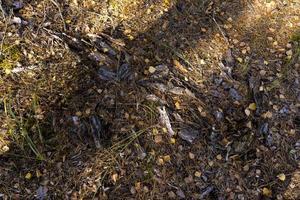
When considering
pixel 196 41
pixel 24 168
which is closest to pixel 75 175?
pixel 24 168

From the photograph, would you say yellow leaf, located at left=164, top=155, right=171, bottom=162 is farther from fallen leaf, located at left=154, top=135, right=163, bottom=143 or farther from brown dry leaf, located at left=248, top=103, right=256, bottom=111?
brown dry leaf, located at left=248, top=103, right=256, bottom=111

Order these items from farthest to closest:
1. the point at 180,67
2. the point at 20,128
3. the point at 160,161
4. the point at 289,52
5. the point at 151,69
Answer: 1. the point at 289,52
2. the point at 180,67
3. the point at 151,69
4. the point at 160,161
5. the point at 20,128

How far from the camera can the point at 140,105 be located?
12.6 ft

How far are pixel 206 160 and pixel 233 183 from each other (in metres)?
0.36

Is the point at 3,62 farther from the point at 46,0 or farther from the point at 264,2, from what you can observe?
the point at 264,2

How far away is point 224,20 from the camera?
4863 mm

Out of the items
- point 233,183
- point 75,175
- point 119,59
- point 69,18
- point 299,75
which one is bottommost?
point 233,183

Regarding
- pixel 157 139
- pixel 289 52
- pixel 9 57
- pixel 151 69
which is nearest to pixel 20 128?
pixel 9 57

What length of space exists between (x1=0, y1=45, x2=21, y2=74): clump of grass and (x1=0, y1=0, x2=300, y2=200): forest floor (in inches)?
0.4

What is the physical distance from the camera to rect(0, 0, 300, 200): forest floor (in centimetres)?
346

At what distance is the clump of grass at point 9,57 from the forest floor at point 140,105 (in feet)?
0.04

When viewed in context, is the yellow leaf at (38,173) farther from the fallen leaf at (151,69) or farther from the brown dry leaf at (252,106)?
the brown dry leaf at (252,106)

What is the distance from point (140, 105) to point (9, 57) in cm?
145

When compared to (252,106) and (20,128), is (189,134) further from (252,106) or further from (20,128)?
(20,128)
